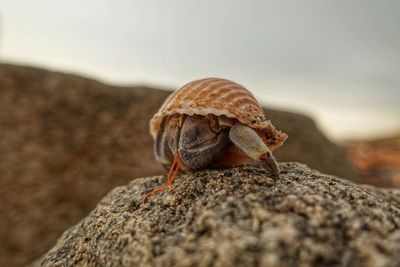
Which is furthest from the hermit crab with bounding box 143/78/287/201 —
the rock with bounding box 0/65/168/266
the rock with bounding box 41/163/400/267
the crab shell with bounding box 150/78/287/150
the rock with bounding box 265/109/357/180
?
the rock with bounding box 265/109/357/180

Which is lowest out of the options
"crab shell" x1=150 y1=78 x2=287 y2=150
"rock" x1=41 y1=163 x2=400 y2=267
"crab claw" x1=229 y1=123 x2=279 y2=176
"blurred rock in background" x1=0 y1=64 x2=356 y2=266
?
"blurred rock in background" x1=0 y1=64 x2=356 y2=266

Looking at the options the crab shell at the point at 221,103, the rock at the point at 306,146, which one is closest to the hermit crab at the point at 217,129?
the crab shell at the point at 221,103

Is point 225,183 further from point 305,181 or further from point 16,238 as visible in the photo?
point 16,238

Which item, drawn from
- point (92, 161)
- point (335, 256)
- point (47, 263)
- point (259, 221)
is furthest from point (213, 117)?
point (92, 161)

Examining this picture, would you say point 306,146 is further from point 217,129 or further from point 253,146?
point 253,146

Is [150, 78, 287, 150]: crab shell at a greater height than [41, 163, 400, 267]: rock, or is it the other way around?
[150, 78, 287, 150]: crab shell

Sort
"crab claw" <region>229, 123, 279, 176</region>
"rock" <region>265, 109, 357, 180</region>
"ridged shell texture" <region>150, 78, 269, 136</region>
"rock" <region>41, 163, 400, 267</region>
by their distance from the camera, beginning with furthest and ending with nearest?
"rock" <region>265, 109, 357, 180</region>, "ridged shell texture" <region>150, 78, 269, 136</region>, "crab claw" <region>229, 123, 279, 176</region>, "rock" <region>41, 163, 400, 267</region>

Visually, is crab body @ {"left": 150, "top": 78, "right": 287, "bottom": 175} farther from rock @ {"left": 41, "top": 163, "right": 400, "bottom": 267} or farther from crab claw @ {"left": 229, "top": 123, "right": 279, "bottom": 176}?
rock @ {"left": 41, "top": 163, "right": 400, "bottom": 267}
